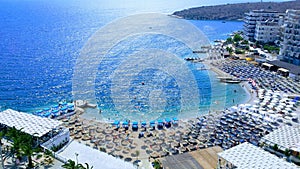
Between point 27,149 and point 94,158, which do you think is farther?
point 94,158

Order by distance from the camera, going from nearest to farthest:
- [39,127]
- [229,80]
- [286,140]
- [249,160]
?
1. [249,160]
2. [39,127]
3. [286,140]
4. [229,80]

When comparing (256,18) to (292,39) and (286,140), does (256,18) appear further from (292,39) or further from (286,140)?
(286,140)

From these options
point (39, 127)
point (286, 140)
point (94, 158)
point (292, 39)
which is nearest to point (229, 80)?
point (292, 39)

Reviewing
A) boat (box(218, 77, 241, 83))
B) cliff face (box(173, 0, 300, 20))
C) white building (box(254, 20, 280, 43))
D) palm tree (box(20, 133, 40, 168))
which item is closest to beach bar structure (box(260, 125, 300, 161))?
palm tree (box(20, 133, 40, 168))

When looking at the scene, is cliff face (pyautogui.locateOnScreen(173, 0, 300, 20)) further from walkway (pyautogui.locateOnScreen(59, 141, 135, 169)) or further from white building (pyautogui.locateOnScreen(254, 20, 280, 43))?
walkway (pyautogui.locateOnScreen(59, 141, 135, 169))

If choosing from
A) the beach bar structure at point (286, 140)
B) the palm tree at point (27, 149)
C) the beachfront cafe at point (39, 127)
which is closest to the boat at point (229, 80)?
the beach bar structure at point (286, 140)

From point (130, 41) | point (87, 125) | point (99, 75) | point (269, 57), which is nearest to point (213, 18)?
point (130, 41)

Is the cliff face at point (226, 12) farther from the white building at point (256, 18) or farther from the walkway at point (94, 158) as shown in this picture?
the walkway at point (94, 158)
